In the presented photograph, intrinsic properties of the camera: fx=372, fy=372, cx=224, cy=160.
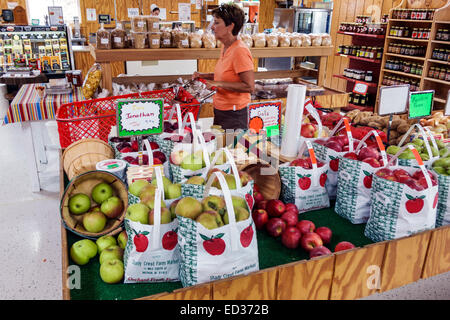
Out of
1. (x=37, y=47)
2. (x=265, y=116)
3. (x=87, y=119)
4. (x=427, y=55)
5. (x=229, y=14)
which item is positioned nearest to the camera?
(x=87, y=119)

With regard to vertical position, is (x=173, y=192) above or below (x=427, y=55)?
below

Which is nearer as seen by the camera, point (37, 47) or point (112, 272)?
point (112, 272)

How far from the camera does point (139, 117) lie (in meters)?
1.99

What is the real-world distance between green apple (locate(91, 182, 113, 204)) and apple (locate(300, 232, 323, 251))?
892 mm

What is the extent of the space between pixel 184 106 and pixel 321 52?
89.3 inches

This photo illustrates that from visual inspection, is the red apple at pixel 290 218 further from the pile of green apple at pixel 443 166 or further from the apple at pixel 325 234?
the pile of green apple at pixel 443 166

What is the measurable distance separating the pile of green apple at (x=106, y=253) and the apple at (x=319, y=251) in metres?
0.74

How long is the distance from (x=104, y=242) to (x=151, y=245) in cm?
34

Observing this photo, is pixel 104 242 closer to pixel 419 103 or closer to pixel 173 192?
pixel 173 192

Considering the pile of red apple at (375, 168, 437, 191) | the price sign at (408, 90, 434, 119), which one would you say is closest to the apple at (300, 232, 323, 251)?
the pile of red apple at (375, 168, 437, 191)

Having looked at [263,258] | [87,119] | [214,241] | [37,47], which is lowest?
[263,258]

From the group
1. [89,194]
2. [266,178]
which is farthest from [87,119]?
[266,178]

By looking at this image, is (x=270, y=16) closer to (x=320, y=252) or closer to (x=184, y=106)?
(x=184, y=106)
